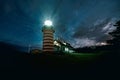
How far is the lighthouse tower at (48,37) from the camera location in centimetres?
4158

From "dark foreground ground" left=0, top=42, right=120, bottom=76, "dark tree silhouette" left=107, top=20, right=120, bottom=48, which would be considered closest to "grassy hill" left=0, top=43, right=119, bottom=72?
"dark foreground ground" left=0, top=42, right=120, bottom=76

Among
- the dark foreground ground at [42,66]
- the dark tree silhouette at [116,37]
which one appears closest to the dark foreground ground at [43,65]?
the dark foreground ground at [42,66]

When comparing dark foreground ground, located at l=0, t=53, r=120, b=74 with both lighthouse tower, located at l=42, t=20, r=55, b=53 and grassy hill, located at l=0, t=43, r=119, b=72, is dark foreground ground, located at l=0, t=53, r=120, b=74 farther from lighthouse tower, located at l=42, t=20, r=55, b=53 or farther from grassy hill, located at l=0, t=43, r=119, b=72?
lighthouse tower, located at l=42, t=20, r=55, b=53

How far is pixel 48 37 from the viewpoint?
140ft

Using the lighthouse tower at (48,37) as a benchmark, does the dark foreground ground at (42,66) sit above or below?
below

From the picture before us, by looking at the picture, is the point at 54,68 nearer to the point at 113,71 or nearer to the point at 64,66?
the point at 64,66

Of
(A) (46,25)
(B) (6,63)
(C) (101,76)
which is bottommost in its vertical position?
(C) (101,76)

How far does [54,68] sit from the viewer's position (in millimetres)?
24219

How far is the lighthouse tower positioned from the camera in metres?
41.6

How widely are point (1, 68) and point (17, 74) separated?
1.98 meters

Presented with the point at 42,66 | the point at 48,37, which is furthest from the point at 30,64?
the point at 48,37

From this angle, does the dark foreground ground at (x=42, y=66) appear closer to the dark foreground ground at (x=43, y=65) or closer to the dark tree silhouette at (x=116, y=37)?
the dark foreground ground at (x=43, y=65)

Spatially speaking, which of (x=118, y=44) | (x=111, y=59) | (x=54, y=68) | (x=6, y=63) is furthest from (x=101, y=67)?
(x=118, y=44)

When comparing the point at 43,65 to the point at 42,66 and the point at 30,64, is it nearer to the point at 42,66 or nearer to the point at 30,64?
the point at 42,66
